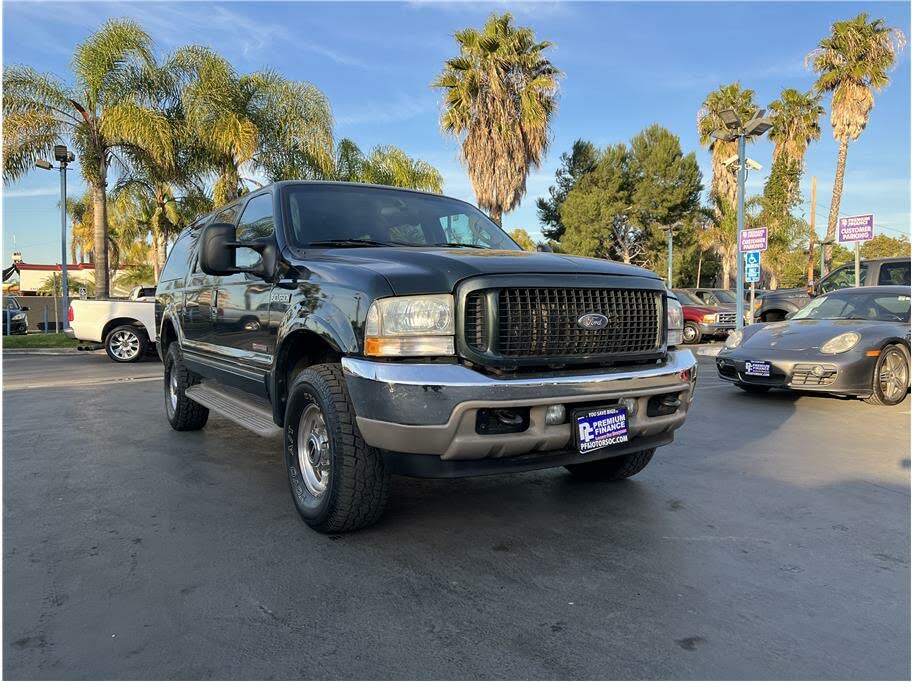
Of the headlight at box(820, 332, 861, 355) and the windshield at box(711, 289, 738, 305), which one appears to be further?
the windshield at box(711, 289, 738, 305)

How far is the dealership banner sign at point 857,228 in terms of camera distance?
39.2 feet

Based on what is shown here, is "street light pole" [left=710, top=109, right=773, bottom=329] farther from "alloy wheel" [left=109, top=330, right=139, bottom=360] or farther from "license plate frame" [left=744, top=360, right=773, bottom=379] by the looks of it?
"alloy wheel" [left=109, top=330, right=139, bottom=360]

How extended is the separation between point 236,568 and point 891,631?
2.66 m

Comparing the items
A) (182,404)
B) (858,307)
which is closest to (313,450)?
(182,404)

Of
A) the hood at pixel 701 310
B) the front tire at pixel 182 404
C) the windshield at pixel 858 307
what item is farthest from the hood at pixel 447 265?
the hood at pixel 701 310

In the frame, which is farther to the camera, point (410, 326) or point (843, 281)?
point (843, 281)

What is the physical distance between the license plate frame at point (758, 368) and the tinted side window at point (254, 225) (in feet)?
19.0

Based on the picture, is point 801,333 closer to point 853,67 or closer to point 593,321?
point 593,321

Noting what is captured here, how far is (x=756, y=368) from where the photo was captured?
7.67 m

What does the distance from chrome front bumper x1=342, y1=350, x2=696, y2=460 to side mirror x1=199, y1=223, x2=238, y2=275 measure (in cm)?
125

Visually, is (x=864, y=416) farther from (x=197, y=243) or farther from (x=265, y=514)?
(x=197, y=243)

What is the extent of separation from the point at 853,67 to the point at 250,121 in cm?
2222

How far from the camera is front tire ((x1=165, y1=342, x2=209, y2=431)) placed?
5.88m

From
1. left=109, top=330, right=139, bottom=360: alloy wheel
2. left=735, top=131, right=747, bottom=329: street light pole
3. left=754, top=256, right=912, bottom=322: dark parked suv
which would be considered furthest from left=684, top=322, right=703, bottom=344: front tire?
left=109, top=330, right=139, bottom=360: alloy wheel
